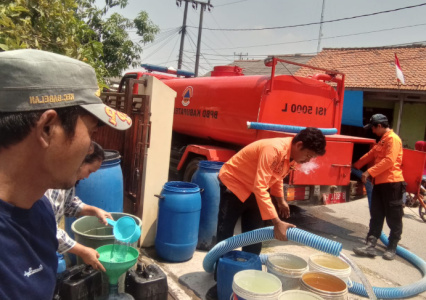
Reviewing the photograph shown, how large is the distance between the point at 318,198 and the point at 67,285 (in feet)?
12.9

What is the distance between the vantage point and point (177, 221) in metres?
4.04

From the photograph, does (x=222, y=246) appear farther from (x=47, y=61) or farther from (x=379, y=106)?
(x=379, y=106)

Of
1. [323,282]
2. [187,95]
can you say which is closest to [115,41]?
[187,95]

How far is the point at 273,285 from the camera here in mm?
2643

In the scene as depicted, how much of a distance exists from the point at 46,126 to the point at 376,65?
53.7ft

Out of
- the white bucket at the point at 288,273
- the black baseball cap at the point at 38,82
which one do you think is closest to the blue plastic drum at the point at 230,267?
the white bucket at the point at 288,273

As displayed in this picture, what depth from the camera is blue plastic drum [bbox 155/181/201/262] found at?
4035 mm

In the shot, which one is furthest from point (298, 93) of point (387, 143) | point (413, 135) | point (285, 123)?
point (413, 135)

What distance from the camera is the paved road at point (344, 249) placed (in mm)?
3782

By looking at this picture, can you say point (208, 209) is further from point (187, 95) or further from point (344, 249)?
point (187, 95)

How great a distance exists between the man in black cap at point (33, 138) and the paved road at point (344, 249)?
8.78ft

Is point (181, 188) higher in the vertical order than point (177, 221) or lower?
higher

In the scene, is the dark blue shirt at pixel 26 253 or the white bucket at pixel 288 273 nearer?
the dark blue shirt at pixel 26 253

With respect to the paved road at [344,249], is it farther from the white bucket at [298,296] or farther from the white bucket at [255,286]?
the white bucket at [298,296]
